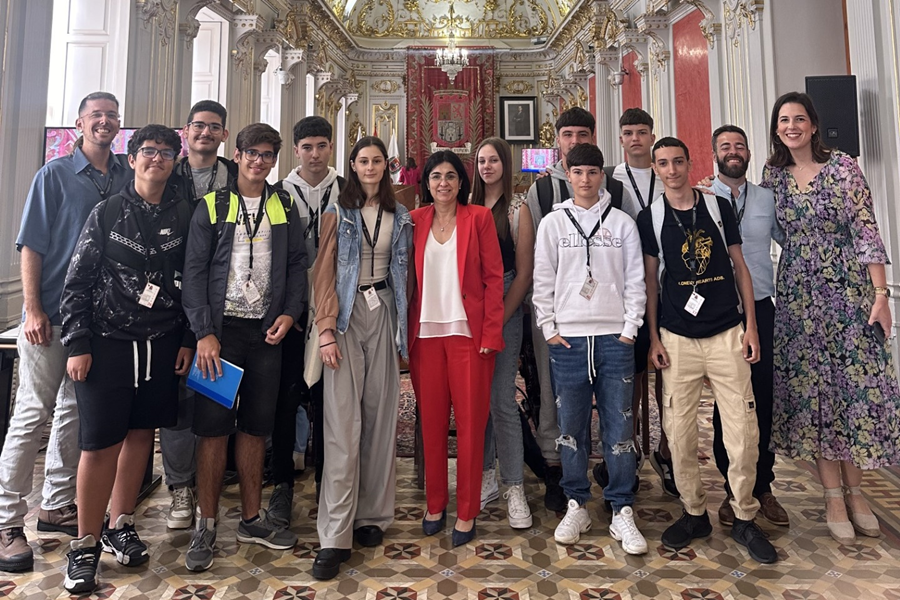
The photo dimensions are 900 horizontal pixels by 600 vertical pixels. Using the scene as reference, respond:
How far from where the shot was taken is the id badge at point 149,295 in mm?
2217

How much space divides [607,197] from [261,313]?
166 centimetres

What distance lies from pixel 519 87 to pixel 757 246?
12952 millimetres

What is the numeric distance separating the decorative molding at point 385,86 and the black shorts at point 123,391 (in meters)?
13.1

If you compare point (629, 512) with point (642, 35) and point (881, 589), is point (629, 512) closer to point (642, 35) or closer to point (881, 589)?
point (881, 589)

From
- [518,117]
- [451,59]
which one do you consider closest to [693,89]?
[451,59]

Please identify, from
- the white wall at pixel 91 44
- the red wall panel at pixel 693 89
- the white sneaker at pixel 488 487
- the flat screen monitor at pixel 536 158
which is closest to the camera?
the white sneaker at pixel 488 487

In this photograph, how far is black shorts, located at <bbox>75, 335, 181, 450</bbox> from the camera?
2.16 metres

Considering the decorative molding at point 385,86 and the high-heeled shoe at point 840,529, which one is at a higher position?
the decorative molding at point 385,86

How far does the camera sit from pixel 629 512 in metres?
2.53

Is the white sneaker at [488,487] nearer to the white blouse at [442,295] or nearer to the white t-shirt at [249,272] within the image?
the white blouse at [442,295]

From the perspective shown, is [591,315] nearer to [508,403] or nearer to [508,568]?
[508,403]

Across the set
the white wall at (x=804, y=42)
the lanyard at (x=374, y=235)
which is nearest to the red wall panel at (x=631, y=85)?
the white wall at (x=804, y=42)

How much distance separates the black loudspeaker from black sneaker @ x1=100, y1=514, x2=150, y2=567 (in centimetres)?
486

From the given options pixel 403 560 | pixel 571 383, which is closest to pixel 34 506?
pixel 403 560
